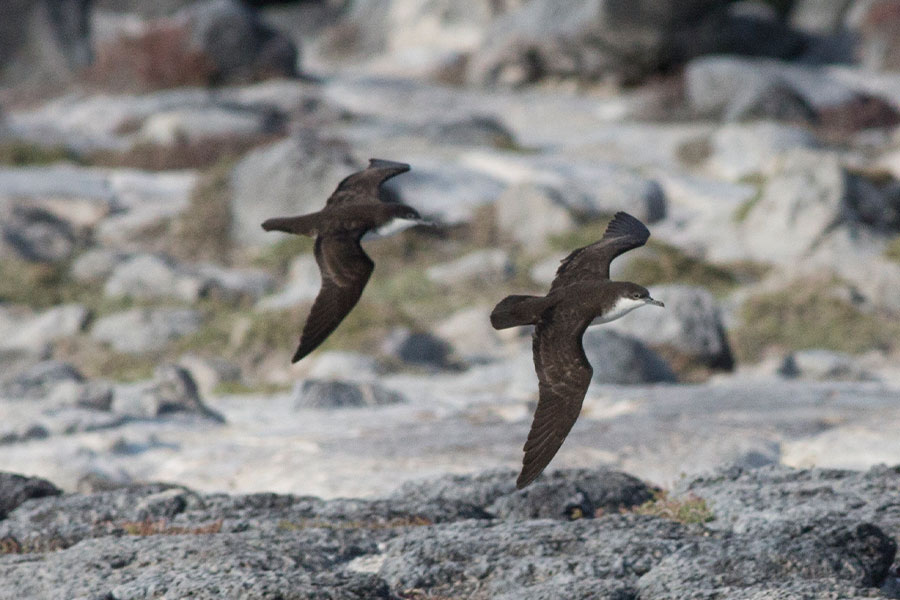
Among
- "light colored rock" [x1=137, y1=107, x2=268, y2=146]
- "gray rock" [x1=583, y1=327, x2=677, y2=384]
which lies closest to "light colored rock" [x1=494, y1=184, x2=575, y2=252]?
"gray rock" [x1=583, y1=327, x2=677, y2=384]

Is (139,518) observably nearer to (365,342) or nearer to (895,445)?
(895,445)

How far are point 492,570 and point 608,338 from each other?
27.4 feet

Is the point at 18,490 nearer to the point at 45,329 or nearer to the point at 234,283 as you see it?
the point at 45,329

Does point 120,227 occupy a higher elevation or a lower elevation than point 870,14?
lower

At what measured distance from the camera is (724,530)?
807 centimetres

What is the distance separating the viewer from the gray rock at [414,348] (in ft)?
56.9

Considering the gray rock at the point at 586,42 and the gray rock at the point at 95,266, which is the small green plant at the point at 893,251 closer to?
the gray rock at the point at 95,266

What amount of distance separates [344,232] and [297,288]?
1382 centimetres

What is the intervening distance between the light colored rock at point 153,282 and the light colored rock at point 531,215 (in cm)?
554

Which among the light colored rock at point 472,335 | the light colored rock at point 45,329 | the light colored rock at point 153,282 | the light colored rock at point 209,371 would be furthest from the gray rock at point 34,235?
the light colored rock at point 472,335

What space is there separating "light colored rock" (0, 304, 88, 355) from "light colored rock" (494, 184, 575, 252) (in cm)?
741

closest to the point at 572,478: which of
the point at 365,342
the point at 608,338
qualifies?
the point at 608,338

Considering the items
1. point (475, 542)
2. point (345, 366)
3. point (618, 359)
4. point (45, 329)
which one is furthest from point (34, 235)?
point (475, 542)

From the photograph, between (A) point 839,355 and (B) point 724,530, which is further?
(A) point 839,355
